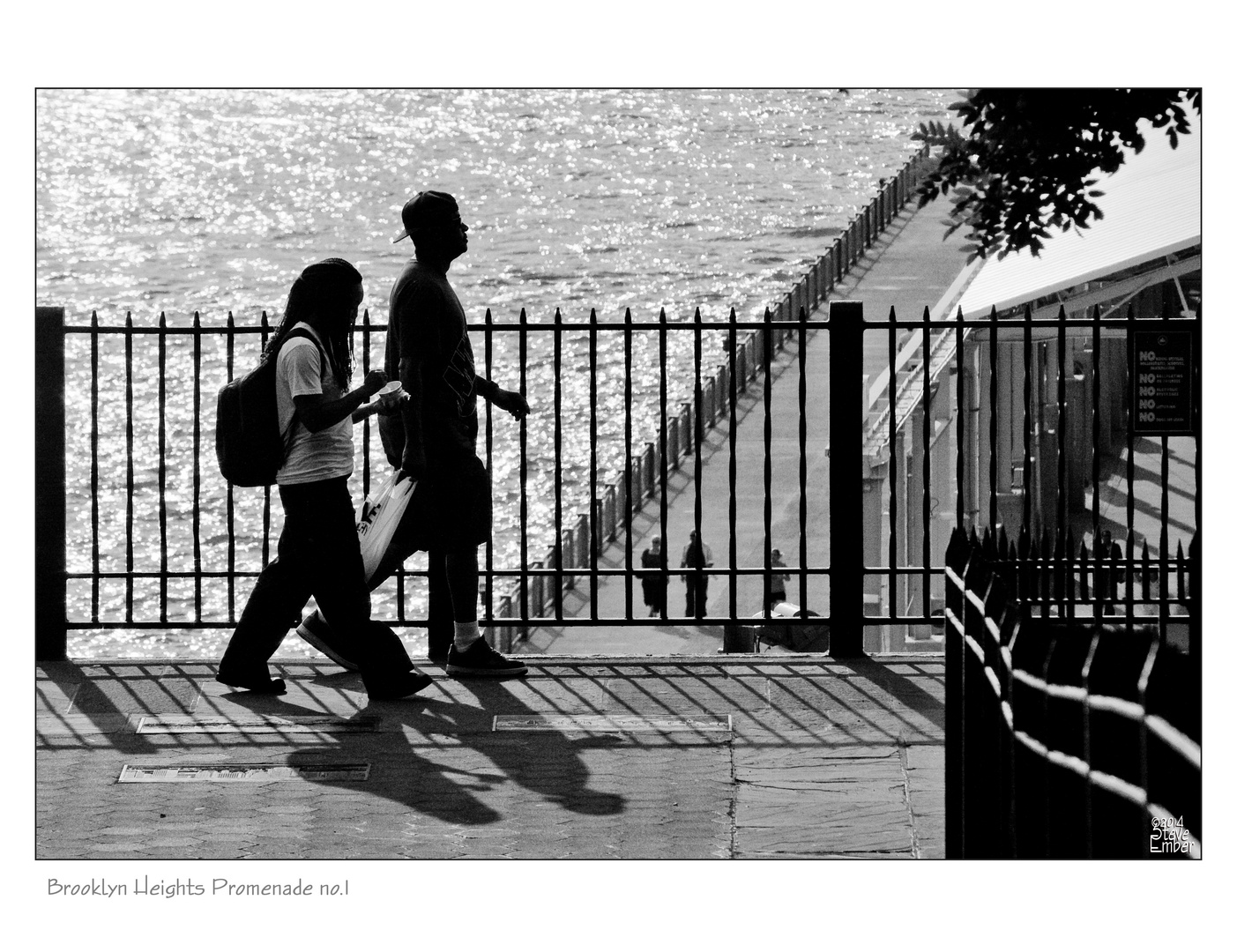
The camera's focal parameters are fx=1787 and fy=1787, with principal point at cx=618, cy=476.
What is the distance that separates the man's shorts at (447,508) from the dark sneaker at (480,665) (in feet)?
1.43

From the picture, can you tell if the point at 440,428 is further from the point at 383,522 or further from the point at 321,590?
the point at 321,590

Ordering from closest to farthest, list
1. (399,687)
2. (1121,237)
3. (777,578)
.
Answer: (399,687)
(1121,237)
(777,578)

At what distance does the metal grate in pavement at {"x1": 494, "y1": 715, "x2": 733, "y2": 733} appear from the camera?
21.3ft

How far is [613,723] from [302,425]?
1568mm

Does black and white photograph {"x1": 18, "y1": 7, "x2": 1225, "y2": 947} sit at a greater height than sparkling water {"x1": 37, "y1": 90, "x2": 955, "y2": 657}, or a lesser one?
lesser

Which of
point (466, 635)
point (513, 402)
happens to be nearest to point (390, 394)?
point (513, 402)

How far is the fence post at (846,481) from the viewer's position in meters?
7.43

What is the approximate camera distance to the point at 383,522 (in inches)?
275

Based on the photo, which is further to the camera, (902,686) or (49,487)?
(49,487)

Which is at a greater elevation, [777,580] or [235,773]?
[235,773]

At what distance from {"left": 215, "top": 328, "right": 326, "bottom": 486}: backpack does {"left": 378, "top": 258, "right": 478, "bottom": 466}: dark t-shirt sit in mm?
448

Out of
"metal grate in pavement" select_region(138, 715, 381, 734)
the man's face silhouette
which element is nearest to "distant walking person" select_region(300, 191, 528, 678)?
the man's face silhouette

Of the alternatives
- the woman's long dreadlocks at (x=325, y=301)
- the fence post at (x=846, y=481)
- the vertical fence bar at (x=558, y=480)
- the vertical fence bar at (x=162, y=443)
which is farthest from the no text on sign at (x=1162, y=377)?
the vertical fence bar at (x=162, y=443)

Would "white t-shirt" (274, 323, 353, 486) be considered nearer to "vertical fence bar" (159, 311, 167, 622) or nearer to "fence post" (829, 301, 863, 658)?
"vertical fence bar" (159, 311, 167, 622)
